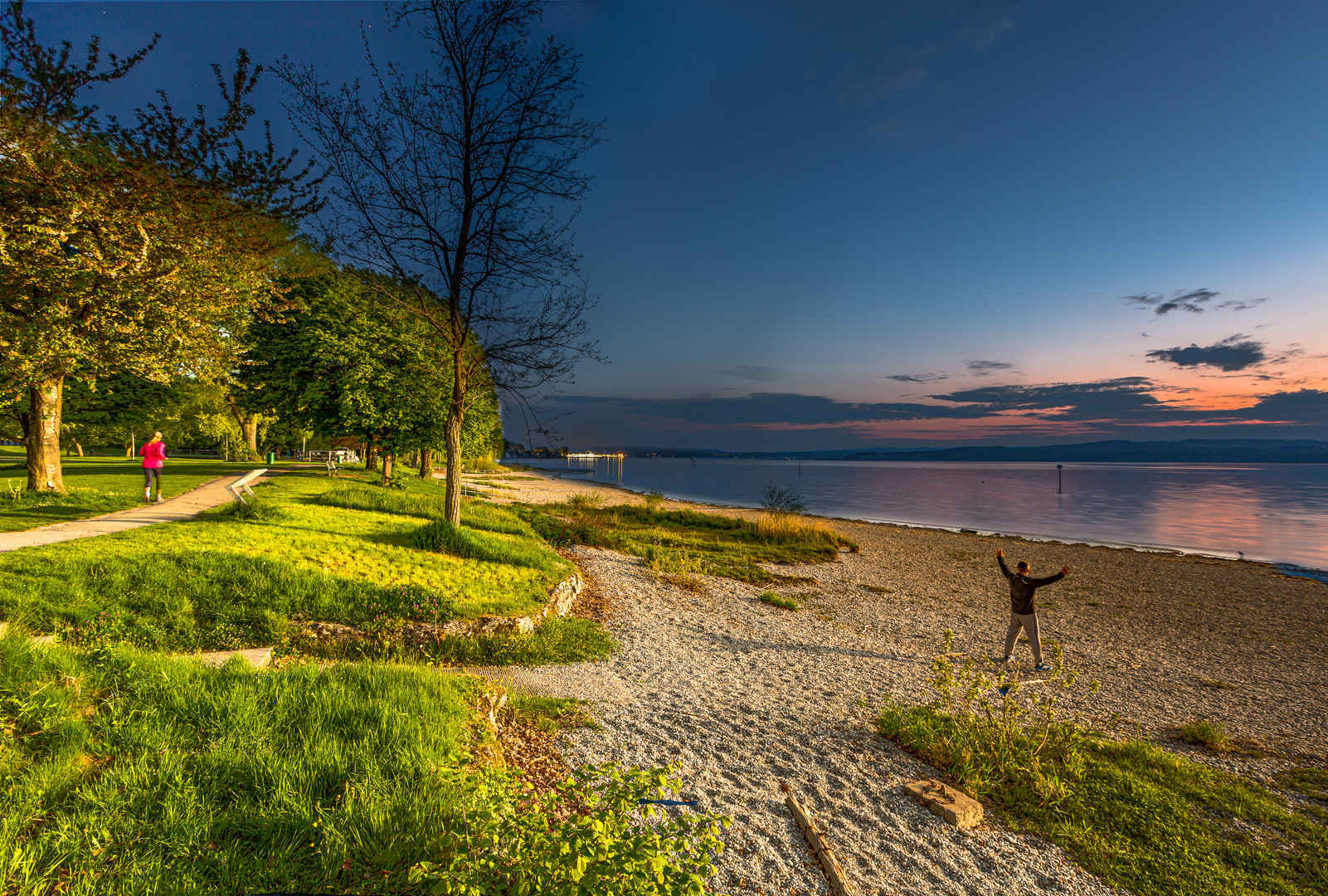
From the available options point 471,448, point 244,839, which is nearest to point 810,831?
point 244,839

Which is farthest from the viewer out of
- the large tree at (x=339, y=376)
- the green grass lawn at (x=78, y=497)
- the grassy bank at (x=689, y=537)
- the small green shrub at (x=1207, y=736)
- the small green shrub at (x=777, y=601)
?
the large tree at (x=339, y=376)

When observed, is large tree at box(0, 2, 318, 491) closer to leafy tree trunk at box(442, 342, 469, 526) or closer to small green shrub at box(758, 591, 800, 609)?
leafy tree trunk at box(442, 342, 469, 526)

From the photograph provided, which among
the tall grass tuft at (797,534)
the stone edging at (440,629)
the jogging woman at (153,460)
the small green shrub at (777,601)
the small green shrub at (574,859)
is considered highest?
the jogging woman at (153,460)

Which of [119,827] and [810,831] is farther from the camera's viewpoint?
[810,831]

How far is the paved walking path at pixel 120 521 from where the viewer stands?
27.7 ft

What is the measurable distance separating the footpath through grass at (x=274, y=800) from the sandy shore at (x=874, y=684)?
1.43 meters

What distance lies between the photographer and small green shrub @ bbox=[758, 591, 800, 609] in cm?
1288

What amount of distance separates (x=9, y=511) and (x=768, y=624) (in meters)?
16.9

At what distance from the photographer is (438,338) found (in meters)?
12.0

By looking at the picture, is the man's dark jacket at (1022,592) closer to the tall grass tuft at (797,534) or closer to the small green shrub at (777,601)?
the small green shrub at (777,601)

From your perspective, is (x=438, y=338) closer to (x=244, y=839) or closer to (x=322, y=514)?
(x=322, y=514)

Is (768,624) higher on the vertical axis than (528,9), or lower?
lower

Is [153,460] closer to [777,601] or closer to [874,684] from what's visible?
[777,601]

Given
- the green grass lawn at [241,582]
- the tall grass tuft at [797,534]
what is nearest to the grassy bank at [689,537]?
the tall grass tuft at [797,534]
